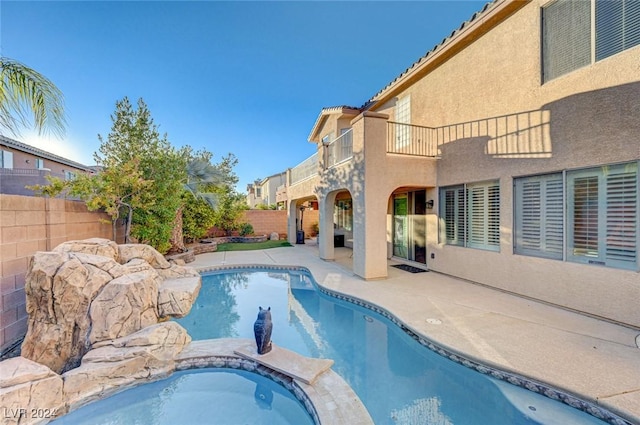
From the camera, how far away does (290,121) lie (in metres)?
25.6

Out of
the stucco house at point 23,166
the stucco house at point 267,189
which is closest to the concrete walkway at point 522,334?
the stucco house at point 23,166

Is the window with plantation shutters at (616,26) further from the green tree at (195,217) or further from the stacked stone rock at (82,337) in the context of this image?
the green tree at (195,217)

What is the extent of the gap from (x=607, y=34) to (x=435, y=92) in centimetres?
521

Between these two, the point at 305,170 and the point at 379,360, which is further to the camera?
the point at 305,170

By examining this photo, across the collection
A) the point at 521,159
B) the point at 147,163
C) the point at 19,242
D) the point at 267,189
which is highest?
the point at 267,189

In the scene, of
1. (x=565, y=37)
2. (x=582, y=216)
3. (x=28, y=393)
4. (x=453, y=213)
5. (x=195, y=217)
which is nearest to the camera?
(x=28, y=393)

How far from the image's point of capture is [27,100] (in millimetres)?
5172

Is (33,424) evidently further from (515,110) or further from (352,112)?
(352,112)

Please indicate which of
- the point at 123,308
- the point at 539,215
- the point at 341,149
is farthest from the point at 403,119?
the point at 123,308

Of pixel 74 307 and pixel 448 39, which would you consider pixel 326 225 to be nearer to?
pixel 448 39

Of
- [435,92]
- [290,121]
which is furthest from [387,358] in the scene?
[290,121]

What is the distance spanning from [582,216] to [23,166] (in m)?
28.6

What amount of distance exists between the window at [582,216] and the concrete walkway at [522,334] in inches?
56.7

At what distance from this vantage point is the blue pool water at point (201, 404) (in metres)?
4.27
